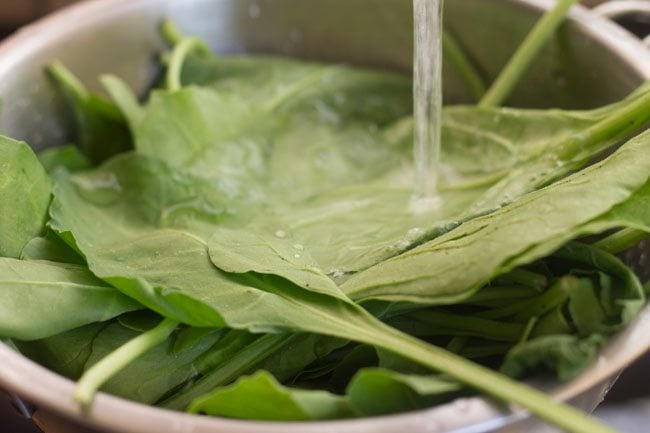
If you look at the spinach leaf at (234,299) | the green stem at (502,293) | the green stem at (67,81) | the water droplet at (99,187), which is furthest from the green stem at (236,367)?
the green stem at (67,81)

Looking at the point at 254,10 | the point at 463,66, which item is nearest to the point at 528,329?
the point at 463,66

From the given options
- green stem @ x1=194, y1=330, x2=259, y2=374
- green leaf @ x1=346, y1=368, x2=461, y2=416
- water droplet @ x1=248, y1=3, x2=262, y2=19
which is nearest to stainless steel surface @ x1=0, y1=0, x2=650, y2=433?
water droplet @ x1=248, y1=3, x2=262, y2=19

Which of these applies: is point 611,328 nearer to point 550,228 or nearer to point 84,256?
point 550,228

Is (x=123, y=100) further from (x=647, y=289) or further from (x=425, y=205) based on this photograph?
(x=647, y=289)

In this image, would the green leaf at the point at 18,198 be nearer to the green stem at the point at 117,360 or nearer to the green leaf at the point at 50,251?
the green leaf at the point at 50,251

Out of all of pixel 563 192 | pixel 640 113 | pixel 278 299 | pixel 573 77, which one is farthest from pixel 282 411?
pixel 573 77
